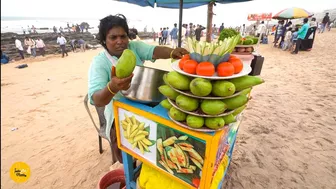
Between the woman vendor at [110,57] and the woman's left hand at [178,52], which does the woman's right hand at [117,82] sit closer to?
the woman vendor at [110,57]

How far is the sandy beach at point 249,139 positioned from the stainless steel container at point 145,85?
0.75 meters

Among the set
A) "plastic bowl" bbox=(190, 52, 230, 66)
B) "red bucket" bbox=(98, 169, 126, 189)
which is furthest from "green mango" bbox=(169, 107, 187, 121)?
"red bucket" bbox=(98, 169, 126, 189)

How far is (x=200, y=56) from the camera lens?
1.08 meters

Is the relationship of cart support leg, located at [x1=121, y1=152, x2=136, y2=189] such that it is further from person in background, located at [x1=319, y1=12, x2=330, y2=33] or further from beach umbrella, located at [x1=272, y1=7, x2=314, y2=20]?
person in background, located at [x1=319, y1=12, x2=330, y2=33]

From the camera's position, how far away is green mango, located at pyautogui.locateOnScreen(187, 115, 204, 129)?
1.05m

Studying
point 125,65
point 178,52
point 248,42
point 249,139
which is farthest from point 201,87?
point 249,139

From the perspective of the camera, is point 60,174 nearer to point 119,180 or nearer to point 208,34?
point 119,180

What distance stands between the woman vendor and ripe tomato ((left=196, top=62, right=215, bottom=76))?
437 mm

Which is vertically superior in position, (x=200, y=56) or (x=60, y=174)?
(x=200, y=56)

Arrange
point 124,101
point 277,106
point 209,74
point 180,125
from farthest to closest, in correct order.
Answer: point 277,106
point 124,101
point 180,125
point 209,74

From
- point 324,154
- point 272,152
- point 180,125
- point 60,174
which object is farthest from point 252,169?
point 60,174

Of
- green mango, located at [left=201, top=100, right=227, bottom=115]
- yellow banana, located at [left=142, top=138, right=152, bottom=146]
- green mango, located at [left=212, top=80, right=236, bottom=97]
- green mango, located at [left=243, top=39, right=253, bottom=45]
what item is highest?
green mango, located at [left=243, top=39, right=253, bottom=45]

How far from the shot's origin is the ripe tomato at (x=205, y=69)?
100 centimetres

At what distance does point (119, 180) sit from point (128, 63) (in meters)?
1.64
